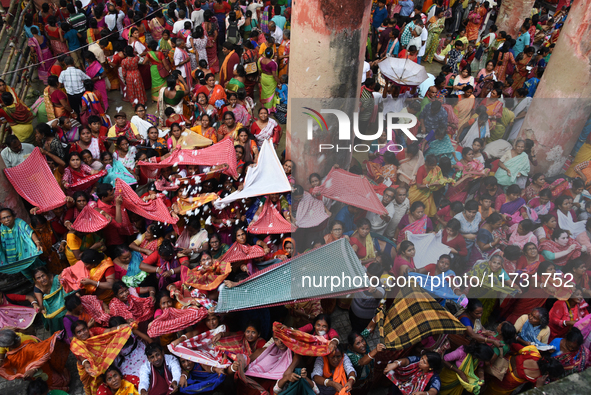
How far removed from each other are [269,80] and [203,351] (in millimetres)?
5529

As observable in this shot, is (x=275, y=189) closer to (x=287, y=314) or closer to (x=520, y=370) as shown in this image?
Answer: (x=287, y=314)

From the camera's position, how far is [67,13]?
31.3 ft

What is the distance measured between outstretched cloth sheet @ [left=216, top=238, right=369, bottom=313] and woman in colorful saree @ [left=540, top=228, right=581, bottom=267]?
2.80 m

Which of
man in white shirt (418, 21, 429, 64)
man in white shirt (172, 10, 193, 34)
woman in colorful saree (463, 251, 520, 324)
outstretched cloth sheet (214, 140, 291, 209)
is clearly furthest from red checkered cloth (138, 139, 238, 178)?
man in white shirt (418, 21, 429, 64)

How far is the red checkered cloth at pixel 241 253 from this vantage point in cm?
471

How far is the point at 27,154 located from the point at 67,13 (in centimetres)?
573

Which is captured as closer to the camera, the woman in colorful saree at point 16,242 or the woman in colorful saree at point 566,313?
the woman in colorful saree at point 566,313

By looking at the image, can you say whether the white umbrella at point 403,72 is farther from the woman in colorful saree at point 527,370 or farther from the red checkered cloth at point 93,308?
the red checkered cloth at point 93,308

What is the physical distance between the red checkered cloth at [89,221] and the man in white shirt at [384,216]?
326 cm

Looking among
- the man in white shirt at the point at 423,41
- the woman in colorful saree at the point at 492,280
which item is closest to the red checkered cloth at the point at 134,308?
the woman in colorful saree at the point at 492,280

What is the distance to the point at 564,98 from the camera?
21.0 feet

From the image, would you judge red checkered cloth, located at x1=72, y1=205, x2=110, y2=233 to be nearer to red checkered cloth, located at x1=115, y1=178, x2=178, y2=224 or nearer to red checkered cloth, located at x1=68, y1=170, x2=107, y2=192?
red checkered cloth, located at x1=115, y1=178, x2=178, y2=224

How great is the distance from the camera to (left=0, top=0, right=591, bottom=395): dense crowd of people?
3859mm

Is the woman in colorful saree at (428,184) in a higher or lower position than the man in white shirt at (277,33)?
lower
